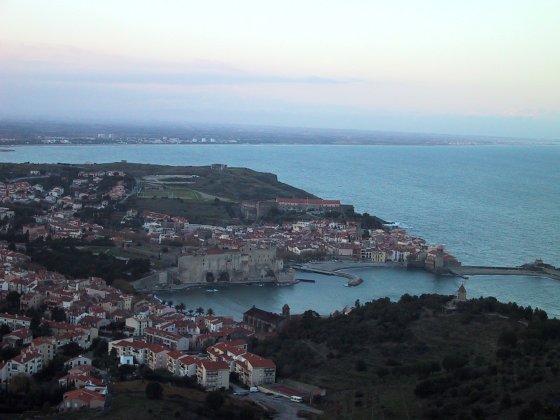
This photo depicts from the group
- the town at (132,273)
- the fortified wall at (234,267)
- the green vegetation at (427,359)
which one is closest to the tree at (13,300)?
the town at (132,273)

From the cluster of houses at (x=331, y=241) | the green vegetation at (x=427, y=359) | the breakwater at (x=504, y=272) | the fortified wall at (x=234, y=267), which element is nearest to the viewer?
the green vegetation at (x=427, y=359)

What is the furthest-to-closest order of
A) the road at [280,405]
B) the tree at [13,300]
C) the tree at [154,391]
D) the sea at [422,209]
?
the sea at [422,209] → the tree at [13,300] → the road at [280,405] → the tree at [154,391]

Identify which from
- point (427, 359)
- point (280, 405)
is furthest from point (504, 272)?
point (280, 405)

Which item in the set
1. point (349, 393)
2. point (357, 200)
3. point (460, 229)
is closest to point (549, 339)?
point (349, 393)

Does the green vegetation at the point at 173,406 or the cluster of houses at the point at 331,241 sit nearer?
the green vegetation at the point at 173,406

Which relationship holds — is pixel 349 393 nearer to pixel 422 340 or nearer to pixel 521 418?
pixel 422 340

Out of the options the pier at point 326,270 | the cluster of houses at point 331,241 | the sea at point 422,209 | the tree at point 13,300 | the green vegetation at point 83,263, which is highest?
the tree at point 13,300

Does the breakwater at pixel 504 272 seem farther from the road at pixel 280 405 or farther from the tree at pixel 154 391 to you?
the tree at pixel 154 391

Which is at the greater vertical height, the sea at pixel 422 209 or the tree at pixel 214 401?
the tree at pixel 214 401
